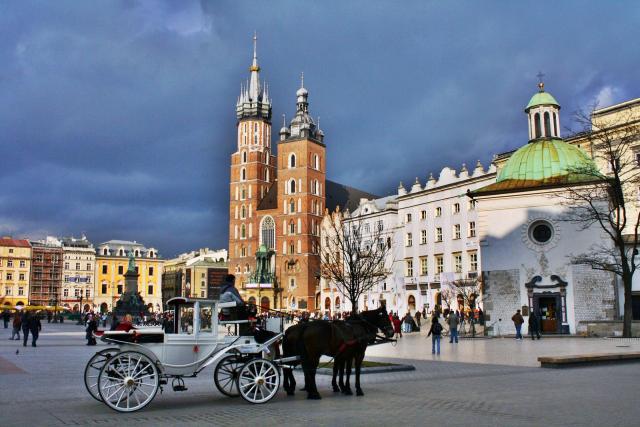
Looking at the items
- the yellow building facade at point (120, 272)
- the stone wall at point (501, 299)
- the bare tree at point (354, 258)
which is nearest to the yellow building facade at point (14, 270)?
the yellow building facade at point (120, 272)

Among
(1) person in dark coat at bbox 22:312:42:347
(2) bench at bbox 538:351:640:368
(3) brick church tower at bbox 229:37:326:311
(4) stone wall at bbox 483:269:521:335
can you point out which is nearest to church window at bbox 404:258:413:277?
(3) brick church tower at bbox 229:37:326:311

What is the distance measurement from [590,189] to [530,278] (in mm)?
5600

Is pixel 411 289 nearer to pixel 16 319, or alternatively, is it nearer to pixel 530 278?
pixel 530 278

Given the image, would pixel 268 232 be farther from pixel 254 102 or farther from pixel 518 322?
pixel 518 322

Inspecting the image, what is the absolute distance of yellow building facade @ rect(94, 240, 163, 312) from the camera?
132750 mm

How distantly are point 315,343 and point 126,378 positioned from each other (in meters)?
3.60

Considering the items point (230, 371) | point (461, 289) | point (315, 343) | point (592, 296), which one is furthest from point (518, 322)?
point (230, 371)

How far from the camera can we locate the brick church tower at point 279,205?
96.4 m

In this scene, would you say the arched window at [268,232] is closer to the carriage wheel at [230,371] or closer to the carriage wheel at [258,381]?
the carriage wheel at [230,371]

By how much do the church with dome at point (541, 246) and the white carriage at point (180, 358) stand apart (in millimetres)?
24432

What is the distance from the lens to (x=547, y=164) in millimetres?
35938

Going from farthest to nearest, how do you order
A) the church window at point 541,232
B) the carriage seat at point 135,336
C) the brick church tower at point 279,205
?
1. the brick church tower at point 279,205
2. the church window at point 541,232
3. the carriage seat at point 135,336

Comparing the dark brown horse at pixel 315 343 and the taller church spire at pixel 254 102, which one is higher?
the taller church spire at pixel 254 102

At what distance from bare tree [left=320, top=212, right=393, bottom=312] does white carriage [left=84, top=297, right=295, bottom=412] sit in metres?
9.81
